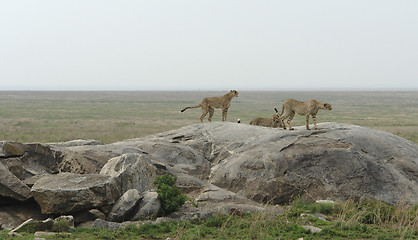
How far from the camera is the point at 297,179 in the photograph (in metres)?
16.2

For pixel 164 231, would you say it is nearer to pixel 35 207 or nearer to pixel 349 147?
pixel 35 207

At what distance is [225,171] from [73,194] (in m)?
6.95

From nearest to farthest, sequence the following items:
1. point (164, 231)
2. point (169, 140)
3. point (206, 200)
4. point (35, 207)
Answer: point (164, 231) < point (35, 207) < point (206, 200) < point (169, 140)

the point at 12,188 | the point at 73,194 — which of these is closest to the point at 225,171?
the point at 73,194

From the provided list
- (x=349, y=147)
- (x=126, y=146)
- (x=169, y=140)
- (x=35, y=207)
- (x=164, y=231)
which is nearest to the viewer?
(x=164, y=231)

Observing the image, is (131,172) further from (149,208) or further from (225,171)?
(225,171)

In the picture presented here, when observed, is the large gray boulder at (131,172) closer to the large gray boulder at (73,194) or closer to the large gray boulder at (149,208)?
the large gray boulder at (73,194)

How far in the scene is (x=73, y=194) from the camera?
1233 cm

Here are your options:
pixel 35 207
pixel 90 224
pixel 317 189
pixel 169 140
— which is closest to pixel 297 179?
pixel 317 189

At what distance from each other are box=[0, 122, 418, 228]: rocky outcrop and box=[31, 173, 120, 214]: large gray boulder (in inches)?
1.2

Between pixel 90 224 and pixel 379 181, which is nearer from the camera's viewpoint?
pixel 90 224

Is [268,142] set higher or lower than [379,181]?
higher

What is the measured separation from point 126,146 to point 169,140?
2413mm

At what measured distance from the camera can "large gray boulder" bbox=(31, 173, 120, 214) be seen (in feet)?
40.2
